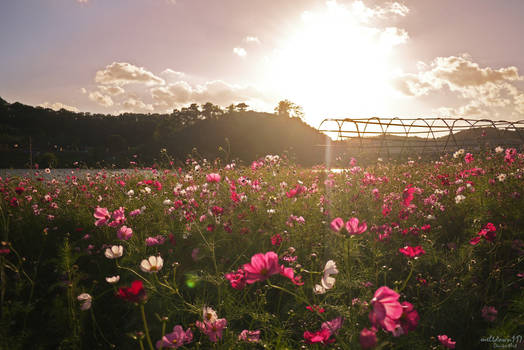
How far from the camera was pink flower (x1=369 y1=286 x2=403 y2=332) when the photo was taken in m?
0.79

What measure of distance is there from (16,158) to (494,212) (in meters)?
34.0

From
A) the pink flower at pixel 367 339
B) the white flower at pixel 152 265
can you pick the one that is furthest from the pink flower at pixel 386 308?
the white flower at pixel 152 265

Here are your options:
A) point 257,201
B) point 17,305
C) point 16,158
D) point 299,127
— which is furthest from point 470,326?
point 16,158

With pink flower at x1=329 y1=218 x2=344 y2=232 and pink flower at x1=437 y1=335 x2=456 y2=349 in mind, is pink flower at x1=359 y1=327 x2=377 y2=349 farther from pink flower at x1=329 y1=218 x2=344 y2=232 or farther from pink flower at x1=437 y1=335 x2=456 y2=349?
pink flower at x1=437 y1=335 x2=456 y2=349

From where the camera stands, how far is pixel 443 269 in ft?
6.81

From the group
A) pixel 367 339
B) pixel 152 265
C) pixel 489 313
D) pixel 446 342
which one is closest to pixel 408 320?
pixel 367 339

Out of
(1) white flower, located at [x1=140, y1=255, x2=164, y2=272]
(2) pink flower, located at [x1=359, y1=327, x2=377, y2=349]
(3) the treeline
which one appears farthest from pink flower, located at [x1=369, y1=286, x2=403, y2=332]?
(3) the treeline

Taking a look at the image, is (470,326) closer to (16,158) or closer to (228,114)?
(228,114)

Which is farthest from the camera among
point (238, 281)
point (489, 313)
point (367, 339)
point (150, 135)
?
point (150, 135)

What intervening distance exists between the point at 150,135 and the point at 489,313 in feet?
119

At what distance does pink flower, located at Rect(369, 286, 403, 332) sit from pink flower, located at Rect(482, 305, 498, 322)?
129cm

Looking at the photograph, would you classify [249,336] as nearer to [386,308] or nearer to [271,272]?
[271,272]

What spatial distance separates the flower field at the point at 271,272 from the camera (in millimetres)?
1346

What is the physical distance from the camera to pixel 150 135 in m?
34.4
